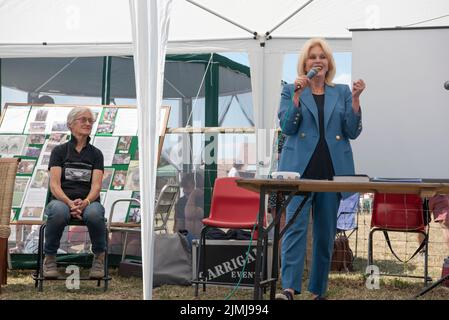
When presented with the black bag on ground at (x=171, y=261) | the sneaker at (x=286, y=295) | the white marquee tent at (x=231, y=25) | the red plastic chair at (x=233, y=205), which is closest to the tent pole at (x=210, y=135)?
the white marquee tent at (x=231, y=25)

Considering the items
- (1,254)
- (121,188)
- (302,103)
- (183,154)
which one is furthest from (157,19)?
(183,154)

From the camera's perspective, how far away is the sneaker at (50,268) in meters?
5.00

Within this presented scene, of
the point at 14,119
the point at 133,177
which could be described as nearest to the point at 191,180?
the point at 133,177

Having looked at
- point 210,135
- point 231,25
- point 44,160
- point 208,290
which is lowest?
point 208,290

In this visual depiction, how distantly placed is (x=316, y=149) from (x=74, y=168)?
190cm

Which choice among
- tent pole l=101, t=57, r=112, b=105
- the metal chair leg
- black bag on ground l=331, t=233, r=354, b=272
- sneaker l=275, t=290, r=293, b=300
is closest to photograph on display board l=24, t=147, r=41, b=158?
tent pole l=101, t=57, r=112, b=105

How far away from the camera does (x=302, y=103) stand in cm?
414

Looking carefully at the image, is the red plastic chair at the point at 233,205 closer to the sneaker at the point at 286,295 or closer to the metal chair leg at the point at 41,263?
the metal chair leg at the point at 41,263

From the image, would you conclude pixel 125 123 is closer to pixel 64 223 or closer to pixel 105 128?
pixel 105 128

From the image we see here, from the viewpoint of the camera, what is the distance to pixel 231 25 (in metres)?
6.38

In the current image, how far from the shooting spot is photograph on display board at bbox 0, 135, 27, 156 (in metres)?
6.05

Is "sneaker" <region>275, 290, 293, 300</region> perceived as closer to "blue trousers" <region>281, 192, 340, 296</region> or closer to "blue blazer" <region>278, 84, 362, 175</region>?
"blue trousers" <region>281, 192, 340, 296</region>

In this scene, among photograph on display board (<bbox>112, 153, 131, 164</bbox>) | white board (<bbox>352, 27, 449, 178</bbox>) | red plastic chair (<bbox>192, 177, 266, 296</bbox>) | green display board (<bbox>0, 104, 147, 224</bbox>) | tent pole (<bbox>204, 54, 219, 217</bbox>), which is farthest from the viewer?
tent pole (<bbox>204, 54, 219, 217</bbox>)

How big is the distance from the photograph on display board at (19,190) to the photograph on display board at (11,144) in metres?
0.25
